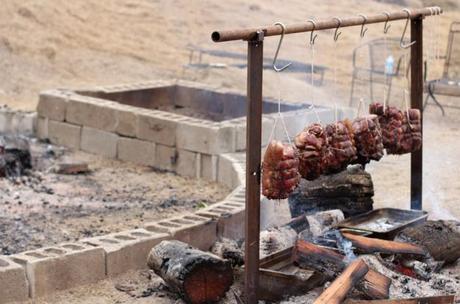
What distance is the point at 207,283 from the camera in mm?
5965

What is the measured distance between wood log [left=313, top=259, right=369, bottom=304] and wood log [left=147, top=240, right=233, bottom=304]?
833 millimetres

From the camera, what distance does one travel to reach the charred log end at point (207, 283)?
233 inches

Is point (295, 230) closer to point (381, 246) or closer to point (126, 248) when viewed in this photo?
point (381, 246)

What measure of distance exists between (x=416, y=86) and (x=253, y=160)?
2.45 metres

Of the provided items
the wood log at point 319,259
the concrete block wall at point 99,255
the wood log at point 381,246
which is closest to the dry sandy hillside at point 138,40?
the concrete block wall at point 99,255

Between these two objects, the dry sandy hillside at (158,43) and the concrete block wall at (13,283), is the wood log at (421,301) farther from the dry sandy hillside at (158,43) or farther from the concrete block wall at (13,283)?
the dry sandy hillside at (158,43)

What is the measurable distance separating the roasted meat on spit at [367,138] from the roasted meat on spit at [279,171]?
0.86 m

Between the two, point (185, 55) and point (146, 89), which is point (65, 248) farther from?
point (185, 55)

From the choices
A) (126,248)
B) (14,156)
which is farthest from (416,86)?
(14,156)

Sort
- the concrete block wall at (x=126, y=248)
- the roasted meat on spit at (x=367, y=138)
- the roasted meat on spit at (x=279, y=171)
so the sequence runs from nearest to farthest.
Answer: the roasted meat on spit at (x=279, y=171) → the roasted meat on spit at (x=367, y=138) → the concrete block wall at (x=126, y=248)

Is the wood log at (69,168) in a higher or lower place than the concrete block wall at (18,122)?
lower

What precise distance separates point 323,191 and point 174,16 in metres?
12.5

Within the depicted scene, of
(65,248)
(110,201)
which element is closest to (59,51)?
(110,201)

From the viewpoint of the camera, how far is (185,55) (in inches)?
681
